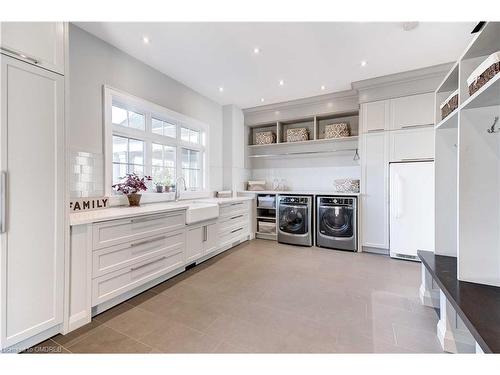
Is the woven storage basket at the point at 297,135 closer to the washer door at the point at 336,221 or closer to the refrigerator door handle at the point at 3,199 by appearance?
the washer door at the point at 336,221

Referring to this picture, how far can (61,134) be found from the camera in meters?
1.61

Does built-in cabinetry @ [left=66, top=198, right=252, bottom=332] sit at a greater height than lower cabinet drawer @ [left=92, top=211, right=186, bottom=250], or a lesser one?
lesser

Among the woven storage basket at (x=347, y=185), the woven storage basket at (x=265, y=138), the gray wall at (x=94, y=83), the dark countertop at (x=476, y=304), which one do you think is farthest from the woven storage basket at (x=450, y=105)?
the gray wall at (x=94, y=83)

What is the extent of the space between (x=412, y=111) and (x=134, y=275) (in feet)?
13.9

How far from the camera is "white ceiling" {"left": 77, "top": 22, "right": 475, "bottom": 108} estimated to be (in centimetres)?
229

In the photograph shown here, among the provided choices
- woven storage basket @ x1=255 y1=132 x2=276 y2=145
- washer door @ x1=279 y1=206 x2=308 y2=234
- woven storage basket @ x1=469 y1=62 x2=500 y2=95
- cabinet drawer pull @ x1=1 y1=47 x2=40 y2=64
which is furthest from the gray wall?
woven storage basket @ x1=469 y1=62 x2=500 y2=95

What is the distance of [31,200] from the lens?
1469 mm

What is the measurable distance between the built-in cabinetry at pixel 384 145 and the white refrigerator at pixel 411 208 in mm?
142

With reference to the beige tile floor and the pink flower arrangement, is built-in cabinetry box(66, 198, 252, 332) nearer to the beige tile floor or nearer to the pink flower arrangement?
the beige tile floor

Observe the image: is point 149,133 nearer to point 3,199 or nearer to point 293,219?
point 3,199

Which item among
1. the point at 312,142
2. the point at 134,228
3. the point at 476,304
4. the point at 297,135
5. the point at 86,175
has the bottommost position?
the point at 476,304

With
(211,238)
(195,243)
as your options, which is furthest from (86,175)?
(211,238)

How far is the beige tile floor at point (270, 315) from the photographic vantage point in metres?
1.55

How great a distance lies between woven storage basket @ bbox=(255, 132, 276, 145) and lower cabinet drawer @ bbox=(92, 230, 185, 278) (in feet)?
9.38
